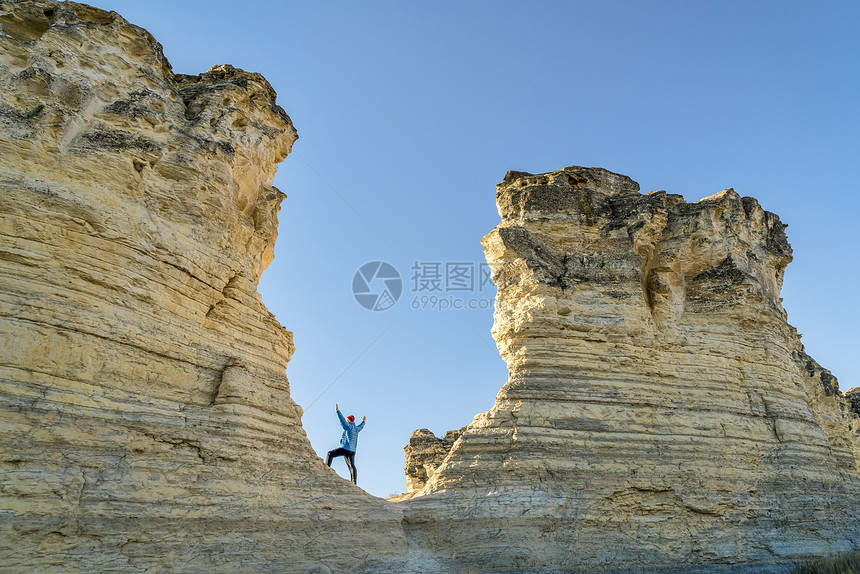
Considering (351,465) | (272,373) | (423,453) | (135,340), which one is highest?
(423,453)

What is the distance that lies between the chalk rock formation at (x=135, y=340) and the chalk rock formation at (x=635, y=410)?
7.72ft

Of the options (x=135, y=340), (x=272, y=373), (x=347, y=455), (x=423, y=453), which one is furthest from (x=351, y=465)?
(x=135, y=340)

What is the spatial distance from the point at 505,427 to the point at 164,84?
8.65 meters

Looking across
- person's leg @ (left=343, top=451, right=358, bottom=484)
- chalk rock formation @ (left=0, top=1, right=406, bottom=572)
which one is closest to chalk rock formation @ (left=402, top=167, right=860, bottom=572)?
person's leg @ (left=343, top=451, right=358, bottom=484)

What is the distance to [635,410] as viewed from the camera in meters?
11.4

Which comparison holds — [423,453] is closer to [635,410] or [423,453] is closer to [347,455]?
[347,455]

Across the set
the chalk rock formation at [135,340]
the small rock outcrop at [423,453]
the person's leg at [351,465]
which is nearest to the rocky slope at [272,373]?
the chalk rock formation at [135,340]

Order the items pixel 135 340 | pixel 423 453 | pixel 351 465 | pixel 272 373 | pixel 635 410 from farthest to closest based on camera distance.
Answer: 1. pixel 423 453
2. pixel 351 465
3. pixel 635 410
4. pixel 272 373
5. pixel 135 340

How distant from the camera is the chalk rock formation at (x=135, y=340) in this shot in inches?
283

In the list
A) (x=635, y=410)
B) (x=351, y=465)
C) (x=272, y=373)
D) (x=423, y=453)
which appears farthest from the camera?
(x=423, y=453)

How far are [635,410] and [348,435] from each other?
19.3 ft

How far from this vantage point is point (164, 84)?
34.7ft

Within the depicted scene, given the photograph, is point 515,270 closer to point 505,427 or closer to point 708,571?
point 505,427

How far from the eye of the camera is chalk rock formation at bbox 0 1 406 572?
719 cm
